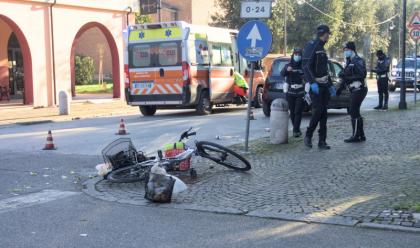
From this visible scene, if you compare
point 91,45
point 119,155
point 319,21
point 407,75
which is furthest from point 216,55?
point 319,21

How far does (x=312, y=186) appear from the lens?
712 cm

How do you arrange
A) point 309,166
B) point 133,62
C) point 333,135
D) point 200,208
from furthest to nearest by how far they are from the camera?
point 133,62
point 333,135
point 309,166
point 200,208

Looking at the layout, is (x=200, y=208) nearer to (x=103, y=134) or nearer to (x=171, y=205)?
(x=171, y=205)

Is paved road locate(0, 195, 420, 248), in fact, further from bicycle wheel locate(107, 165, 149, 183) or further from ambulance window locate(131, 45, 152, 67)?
ambulance window locate(131, 45, 152, 67)

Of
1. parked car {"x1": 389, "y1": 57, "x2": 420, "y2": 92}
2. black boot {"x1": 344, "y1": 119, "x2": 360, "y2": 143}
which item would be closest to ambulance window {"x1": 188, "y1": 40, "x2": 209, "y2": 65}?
black boot {"x1": 344, "y1": 119, "x2": 360, "y2": 143}

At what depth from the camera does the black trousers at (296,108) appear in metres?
11.5

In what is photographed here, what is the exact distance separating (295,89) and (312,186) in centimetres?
484

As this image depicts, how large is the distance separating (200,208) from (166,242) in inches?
48.5

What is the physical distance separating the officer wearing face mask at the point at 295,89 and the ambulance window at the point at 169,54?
19.5 feet

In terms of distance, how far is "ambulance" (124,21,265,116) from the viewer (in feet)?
56.4

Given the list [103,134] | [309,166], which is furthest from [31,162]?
[309,166]

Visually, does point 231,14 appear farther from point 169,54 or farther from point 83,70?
point 169,54

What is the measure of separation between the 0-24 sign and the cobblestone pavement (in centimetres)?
235

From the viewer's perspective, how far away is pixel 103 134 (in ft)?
43.5
